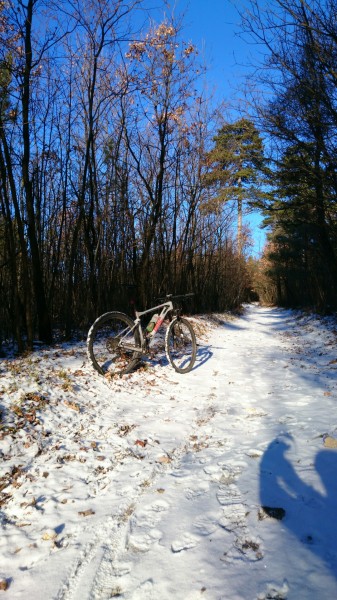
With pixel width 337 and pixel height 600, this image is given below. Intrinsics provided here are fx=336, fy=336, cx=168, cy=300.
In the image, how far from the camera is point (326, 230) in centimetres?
1096

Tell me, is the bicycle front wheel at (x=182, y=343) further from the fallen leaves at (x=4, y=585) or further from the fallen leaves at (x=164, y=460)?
the fallen leaves at (x=4, y=585)

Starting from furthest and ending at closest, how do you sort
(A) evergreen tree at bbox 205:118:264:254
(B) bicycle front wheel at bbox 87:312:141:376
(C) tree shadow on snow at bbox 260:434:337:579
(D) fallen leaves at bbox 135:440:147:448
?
(A) evergreen tree at bbox 205:118:264:254
(B) bicycle front wheel at bbox 87:312:141:376
(D) fallen leaves at bbox 135:440:147:448
(C) tree shadow on snow at bbox 260:434:337:579

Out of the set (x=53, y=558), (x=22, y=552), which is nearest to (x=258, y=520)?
(x=53, y=558)

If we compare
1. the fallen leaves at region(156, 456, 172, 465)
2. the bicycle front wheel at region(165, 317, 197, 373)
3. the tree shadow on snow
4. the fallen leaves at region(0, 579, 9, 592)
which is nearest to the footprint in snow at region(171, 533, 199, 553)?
the tree shadow on snow

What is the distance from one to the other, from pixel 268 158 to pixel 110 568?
7.89 m

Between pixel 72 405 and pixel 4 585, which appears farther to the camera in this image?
pixel 72 405

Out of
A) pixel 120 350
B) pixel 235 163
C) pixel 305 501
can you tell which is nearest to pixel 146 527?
pixel 305 501

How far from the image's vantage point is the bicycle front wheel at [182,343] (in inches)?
245

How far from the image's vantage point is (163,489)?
253cm

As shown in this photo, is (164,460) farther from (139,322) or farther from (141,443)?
(139,322)

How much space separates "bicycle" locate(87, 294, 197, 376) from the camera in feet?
17.5

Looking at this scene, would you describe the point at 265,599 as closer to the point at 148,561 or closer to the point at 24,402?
the point at 148,561

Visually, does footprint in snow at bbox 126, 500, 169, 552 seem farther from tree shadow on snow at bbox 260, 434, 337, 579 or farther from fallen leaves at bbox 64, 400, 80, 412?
fallen leaves at bbox 64, 400, 80, 412

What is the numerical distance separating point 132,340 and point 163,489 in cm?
321
